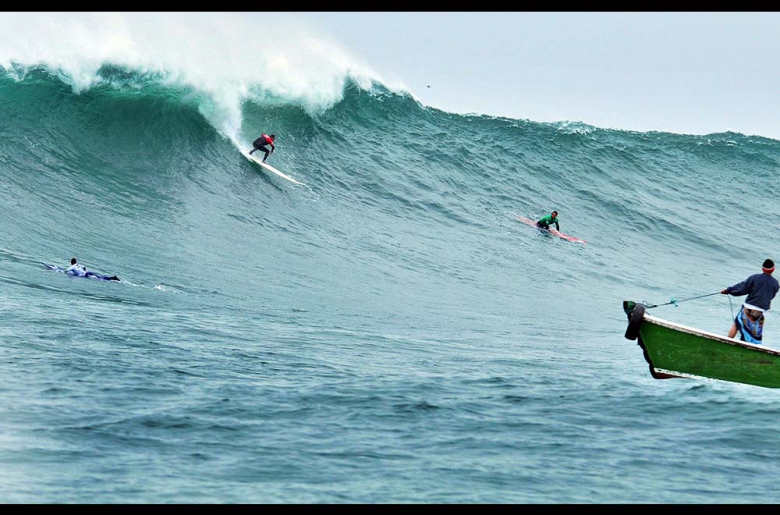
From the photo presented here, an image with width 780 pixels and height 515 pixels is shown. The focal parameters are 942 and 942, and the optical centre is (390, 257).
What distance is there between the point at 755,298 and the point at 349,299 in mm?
8217

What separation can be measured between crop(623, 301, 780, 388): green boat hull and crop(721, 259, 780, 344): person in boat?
610 mm

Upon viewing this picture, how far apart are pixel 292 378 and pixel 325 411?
4.80 feet

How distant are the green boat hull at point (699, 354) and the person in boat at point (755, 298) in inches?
24.0

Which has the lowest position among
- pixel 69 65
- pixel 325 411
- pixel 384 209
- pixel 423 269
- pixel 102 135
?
pixel 325 411

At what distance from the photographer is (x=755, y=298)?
38.3ft

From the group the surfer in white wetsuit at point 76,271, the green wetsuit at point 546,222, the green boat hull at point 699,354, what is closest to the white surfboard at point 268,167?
the green wetsuit at point 546,222

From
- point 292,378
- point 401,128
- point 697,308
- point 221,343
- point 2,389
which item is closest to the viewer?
point 2,389

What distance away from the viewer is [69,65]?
2977 cm

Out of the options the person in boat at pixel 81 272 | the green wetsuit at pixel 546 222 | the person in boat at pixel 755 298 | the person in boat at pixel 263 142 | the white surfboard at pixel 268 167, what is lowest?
the person in boat at pixel 755 298

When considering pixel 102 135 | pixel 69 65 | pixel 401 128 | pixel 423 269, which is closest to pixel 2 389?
pixel 423 269

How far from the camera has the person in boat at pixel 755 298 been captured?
38.0ft

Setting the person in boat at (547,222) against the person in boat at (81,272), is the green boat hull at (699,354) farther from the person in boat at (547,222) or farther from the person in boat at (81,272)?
the person in boat at (547,222)

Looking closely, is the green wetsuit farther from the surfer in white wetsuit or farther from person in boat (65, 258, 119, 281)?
the surfer in white wetsuit

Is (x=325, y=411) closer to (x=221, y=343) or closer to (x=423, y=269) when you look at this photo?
(x=221, y=343)
